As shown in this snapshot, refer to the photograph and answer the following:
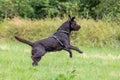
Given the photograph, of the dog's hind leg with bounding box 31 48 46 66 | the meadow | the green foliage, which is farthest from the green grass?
the green foliage

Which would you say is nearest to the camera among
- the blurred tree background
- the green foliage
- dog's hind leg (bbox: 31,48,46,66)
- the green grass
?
the green grass

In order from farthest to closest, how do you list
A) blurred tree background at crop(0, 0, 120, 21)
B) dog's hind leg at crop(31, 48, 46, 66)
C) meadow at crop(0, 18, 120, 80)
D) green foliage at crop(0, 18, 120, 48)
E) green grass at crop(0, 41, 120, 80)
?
blurred tree background at crop(0, 0, 120, 21) < green foliage at crop(0, 18, 120, 48) < dog's hind leg at crop(31, 48, 46, 66) < meadow at crop(0, 18, 120, 80) < green grass at crop(0, 41, 120, 80)

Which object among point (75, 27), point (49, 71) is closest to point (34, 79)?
point (49, 71)

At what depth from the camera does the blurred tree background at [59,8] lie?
2419 centimetres

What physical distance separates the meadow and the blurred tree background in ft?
13.2

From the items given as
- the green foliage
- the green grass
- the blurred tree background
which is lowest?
the blurred tree background

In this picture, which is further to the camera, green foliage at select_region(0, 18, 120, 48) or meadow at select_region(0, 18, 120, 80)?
green foliage at select_region(0, 18, 120, 48)

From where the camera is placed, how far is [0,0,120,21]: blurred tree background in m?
24.2

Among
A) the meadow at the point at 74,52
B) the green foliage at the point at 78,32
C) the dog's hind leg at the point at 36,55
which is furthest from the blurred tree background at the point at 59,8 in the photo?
the dog's hind leg at the point at 36,55

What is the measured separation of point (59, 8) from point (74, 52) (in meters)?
10.9

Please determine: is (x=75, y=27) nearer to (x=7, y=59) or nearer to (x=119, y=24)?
(x=7, y=59)

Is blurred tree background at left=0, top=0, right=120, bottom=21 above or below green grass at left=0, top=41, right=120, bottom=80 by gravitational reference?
below

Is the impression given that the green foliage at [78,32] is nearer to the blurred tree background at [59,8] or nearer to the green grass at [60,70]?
the blurred tree background at [59,8]

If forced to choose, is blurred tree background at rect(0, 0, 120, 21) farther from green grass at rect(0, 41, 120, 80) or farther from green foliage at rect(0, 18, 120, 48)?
green grass at rect(0, 41, 120, 80)
